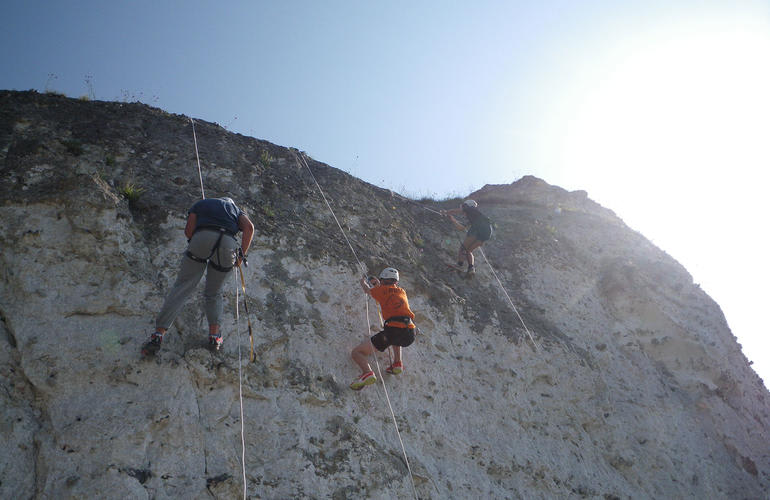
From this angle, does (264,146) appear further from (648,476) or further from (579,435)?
(648,476)

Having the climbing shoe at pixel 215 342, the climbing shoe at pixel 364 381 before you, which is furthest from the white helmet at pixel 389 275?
the climbing shoe at pixel 215 342

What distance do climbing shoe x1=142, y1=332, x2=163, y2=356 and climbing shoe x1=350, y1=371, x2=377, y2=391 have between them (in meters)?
2.32

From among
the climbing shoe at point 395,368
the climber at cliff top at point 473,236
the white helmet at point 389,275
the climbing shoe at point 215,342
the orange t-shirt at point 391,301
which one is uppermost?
the climber at cliff top at point 473,236

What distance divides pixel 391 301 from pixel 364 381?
3.59ft

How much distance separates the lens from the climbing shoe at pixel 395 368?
704cm

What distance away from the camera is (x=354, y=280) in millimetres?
8242

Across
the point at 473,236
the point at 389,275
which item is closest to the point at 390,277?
the point at 389,275

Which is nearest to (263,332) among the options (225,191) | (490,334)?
(225,191)

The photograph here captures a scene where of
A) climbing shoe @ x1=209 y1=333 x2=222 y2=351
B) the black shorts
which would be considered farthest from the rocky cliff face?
the black shorts

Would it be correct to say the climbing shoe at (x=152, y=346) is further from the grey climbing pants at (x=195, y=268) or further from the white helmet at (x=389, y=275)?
the white helmet at (x=389, y=275)

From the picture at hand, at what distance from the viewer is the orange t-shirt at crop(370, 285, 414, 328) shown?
693 cm

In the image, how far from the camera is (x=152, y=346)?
225 inches

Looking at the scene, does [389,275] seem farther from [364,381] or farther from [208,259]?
[208,259]

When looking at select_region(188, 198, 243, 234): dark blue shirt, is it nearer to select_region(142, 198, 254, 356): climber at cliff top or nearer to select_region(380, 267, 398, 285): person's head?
select_region(142, 198, 254, 356): climber at cliff top
